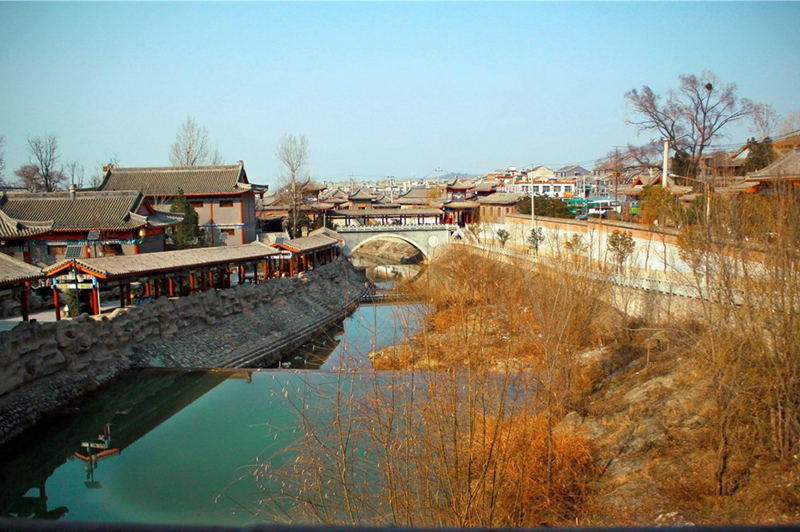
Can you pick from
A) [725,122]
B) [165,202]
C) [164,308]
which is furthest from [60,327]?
[725,122]

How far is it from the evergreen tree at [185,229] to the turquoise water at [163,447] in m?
11.1

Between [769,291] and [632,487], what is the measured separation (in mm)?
2575

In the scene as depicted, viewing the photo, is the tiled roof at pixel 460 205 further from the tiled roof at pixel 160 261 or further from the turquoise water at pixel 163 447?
the turquoise water at pixel 163 447

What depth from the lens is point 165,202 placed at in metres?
26.5

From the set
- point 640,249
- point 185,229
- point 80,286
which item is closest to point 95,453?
point 80,286

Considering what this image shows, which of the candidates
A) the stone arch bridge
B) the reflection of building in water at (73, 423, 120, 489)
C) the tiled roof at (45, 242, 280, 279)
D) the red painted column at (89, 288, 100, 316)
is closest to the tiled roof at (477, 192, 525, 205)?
the stone arch bridge

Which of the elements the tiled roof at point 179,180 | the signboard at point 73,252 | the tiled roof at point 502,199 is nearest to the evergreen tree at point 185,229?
the tiled roof at point 179,180

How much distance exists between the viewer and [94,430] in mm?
9438

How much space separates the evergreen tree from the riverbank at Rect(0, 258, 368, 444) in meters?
4.70

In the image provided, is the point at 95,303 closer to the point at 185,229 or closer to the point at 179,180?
the point at 185,229

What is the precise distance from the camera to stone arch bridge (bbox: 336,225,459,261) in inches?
1241

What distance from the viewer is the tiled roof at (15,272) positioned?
10.1 metres

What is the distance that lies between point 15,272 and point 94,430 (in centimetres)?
332

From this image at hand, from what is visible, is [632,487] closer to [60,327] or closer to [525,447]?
[525,447]
